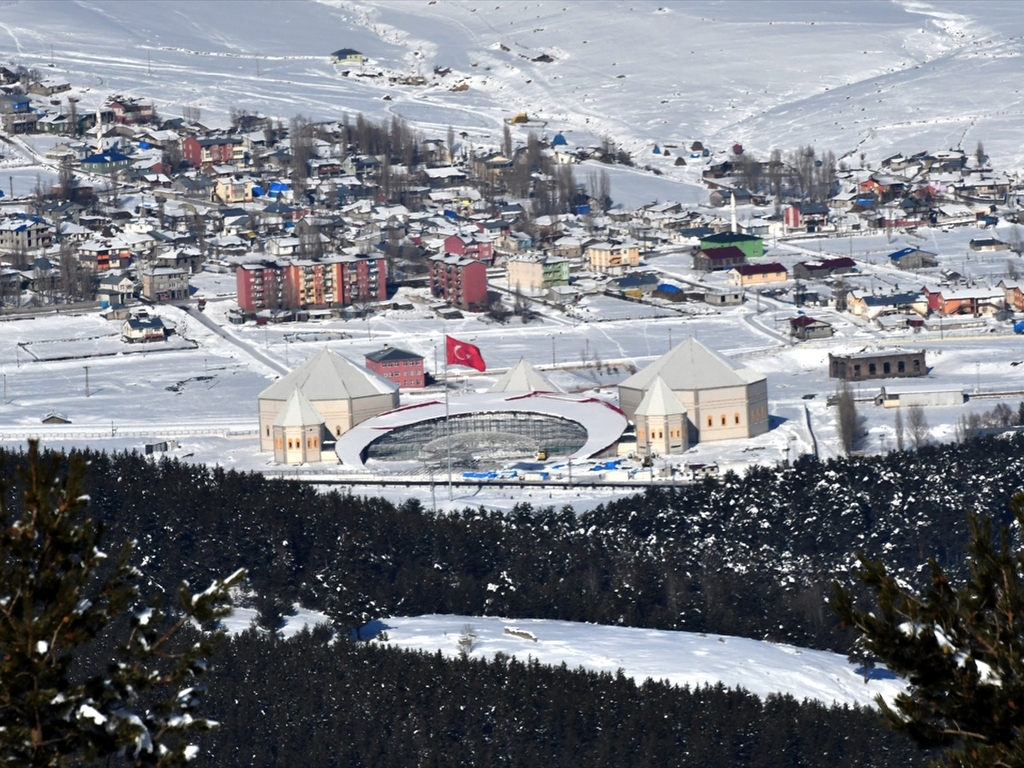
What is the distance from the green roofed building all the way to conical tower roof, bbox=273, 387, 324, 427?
1542 inches

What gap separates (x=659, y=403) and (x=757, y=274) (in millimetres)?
32084

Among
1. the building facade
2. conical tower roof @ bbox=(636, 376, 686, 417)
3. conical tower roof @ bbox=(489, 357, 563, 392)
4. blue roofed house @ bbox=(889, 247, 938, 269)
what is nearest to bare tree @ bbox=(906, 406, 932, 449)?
conical tower roof @ bbox=(636, 376, 686, 417)

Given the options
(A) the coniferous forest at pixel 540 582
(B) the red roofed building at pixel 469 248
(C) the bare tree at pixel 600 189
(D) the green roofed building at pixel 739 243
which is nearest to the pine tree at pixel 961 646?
(A) the coniferous forest at pixel 540 582

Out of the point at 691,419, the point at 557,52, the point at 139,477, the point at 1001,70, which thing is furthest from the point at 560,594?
the point at 557,52

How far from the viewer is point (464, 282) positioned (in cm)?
8881

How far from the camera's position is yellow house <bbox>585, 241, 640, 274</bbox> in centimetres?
9706

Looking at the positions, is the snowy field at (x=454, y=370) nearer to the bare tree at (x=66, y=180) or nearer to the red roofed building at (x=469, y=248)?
the red roofed building at (x=469, y=248)

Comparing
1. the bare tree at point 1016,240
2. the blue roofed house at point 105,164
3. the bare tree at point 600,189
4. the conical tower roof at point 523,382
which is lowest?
the conical tower roof at point 523,382

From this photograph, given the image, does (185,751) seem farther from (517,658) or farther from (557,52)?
(557,52)

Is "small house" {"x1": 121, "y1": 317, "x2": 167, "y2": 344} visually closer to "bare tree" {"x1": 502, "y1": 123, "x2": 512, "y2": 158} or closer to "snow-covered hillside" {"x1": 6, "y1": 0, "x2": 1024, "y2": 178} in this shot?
"bare tree" {"x1": 502, "y1": 123, "x2": 512, "y2": 158}

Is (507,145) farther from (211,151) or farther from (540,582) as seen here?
(540,582)

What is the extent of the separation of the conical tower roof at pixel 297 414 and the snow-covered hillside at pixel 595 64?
69.0m

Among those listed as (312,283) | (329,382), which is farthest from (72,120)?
(329,382)

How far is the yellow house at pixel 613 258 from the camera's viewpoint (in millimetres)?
97062
